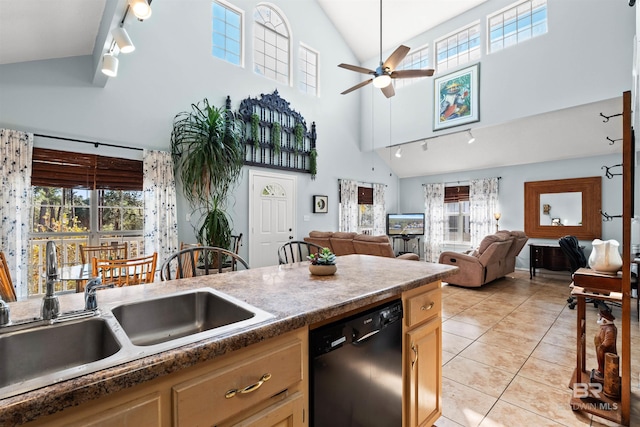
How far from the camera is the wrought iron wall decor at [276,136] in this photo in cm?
550

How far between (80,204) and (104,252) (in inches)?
27.6

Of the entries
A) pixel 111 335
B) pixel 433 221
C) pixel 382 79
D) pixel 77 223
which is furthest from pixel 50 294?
pixel 433 221

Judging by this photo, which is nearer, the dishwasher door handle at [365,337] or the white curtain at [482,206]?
the dishwasher door handle at [365,337]

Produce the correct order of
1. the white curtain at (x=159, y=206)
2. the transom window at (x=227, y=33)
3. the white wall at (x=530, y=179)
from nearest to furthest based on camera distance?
the white curtain at (x=159, y=206) < the transom window at (x=227, y=33) < the white wall at (x=530, y=179)

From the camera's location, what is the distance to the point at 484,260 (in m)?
4.71

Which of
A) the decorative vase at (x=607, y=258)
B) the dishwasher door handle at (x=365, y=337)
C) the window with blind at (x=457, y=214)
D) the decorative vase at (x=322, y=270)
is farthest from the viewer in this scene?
the window with blind at (x=457, y=214)

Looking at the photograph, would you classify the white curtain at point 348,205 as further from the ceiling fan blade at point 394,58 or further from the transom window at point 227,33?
the ceiling fan blade at point 394,58

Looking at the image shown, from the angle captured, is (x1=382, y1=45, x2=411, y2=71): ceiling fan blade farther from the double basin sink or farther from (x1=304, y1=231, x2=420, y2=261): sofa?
the double basin sink

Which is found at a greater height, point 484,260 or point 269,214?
point 269,214

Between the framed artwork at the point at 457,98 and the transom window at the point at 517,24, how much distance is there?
0.60 meters

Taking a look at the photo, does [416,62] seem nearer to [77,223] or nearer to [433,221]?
[433,221]

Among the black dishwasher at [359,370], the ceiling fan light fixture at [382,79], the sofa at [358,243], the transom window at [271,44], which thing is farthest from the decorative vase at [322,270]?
the transom window at [271,44]

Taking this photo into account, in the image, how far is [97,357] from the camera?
949 millimetres

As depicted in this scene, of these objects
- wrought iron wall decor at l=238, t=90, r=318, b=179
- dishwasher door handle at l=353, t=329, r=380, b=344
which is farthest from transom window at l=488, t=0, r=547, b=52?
dishwasher door handle at l=353, t=329, r=380, b=344
